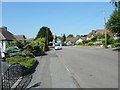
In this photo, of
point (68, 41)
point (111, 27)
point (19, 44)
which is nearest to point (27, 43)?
point (19, 44)

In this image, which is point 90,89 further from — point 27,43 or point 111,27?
point 111,27

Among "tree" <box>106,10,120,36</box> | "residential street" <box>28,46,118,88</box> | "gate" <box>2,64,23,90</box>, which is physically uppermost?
"tree" <box>106,10,120,36</box>

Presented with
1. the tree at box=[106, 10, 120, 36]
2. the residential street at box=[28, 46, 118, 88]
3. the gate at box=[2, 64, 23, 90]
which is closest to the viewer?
the gate at box=[2, 64, 23, 90]

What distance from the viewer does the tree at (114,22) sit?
89.3 feet

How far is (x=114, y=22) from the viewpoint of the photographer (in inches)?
1094

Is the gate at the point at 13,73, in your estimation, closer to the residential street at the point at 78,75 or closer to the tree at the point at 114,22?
the residential street at the point at 78,75

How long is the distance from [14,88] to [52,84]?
1762mm

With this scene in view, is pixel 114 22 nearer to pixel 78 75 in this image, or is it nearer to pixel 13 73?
pixel 78 75

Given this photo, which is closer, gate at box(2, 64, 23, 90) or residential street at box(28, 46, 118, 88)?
gate at box(2, 64, 23, 90)

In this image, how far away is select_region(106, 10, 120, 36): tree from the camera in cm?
2723

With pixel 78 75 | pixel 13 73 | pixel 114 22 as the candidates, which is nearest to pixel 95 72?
pixel 78 75

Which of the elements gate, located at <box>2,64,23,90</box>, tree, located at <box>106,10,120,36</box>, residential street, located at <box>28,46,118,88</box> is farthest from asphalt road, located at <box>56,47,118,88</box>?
tree, located at <box>106,10,120,36</box>

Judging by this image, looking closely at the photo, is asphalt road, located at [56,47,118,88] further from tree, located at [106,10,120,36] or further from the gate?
tree, located at [106,10,120,36]

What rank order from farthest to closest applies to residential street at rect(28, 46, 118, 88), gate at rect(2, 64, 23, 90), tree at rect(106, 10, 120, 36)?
tree at rect(106, 10, 120, 36) → residential street at rect(28, 46, 118, 88) → gate at rect(2, 64, 23, 90)
